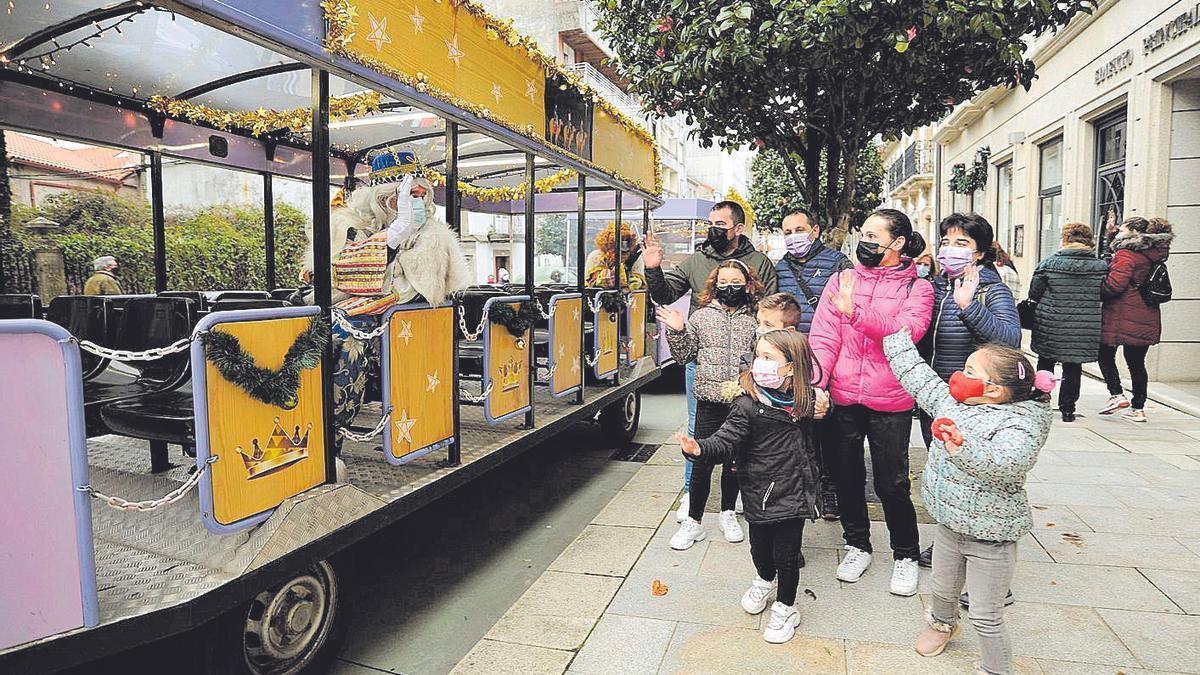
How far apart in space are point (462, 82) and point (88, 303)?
9.45ft

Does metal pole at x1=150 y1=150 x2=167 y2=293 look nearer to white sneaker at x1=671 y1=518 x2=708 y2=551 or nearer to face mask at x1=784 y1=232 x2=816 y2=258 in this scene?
white sneaker at x1=671 y1=518 x2=708 y2=551

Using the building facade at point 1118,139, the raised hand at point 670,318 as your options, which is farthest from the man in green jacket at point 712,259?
the building facade at point 1118,139

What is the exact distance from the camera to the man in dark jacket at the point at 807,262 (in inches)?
165

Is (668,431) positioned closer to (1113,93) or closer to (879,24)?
(879,24)

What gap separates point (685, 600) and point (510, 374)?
1869 millimetres

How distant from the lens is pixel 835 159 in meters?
6.12

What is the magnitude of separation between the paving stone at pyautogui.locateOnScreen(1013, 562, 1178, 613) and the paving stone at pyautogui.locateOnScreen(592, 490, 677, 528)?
2.06 metres

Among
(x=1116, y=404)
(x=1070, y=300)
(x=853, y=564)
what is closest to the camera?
(x=853, y=564)

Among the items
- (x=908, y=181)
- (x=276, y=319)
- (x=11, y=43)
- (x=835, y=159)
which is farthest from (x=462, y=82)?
(x=908, y=181)

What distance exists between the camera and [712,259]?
4.61 meters

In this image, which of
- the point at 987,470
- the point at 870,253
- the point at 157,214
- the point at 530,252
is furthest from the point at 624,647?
the point at 157,214

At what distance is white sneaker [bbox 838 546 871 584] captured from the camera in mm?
3740

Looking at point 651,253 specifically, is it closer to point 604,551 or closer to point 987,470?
point 604,551

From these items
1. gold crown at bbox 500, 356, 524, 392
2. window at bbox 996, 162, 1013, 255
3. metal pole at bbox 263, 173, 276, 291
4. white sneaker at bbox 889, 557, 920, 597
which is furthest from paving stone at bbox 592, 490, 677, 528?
window at bbox 996, 162, 1013, 255
